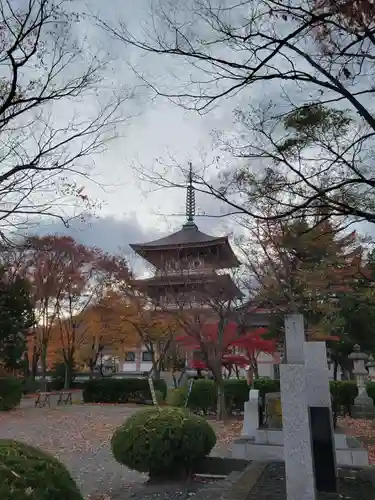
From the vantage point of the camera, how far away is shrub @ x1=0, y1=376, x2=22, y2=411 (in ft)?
53.4

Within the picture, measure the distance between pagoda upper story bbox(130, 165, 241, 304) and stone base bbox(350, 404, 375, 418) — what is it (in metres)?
5.92

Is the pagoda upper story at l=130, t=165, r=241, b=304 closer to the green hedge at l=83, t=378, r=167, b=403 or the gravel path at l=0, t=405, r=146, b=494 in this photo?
the green hedge at l=83, t=378, r=167, b=403

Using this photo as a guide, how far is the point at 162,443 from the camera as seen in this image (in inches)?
226

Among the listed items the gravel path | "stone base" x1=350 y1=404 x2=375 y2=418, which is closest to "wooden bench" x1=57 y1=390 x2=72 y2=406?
the gravel path

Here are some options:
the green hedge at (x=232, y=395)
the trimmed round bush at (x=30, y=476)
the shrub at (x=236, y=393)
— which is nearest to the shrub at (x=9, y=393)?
the green hedge at (x=232, y=395)

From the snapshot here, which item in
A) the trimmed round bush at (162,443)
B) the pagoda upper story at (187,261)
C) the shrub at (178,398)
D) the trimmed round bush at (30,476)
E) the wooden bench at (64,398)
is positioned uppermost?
the pagoda upper story at (187,261)

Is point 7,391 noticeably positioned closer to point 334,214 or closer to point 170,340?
point 170,340

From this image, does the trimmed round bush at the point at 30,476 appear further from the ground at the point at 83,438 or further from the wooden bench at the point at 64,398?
the wooden bench at the point at 64,398

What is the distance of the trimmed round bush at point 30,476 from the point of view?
2.38 meters

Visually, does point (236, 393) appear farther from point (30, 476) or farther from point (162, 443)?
point (30, 476)

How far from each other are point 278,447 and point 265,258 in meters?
7.21

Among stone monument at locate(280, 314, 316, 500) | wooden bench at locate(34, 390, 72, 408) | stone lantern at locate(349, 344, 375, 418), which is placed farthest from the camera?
wooden bench at locate(34, 390, 72, 408)

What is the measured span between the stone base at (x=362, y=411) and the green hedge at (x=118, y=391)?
9.05m

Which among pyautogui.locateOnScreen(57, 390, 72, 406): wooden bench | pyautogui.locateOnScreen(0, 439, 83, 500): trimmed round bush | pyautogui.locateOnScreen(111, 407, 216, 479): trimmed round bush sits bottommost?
pyautogui.locateOnScreen(57, 390, 72, 406): wooden bench
